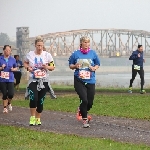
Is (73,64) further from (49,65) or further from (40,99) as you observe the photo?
(40,99)

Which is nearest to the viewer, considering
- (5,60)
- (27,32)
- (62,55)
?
(5,60)

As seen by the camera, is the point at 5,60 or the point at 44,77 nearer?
the point at 44,77

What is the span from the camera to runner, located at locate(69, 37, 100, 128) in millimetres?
9258

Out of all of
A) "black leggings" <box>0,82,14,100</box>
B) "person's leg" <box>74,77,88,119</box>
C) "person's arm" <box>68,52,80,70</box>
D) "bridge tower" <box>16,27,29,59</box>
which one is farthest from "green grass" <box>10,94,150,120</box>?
"bridge tower" <box>16,27,29,59</box>

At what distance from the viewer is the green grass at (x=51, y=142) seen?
6.72 m

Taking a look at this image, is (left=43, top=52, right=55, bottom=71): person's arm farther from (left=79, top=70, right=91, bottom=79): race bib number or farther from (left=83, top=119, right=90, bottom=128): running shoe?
(left=83, top=119, right=90, bottom=128): running shoe

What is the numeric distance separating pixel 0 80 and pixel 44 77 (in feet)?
9.88

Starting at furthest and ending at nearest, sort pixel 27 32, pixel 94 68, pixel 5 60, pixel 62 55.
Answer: pixel 62 55 < pixel 27 32 < pixel 5 60 < pixel 94 68

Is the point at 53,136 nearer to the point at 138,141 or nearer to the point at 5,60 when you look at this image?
the point at 138,141

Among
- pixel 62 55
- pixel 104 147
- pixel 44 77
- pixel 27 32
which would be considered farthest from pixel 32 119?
pixel 62 55

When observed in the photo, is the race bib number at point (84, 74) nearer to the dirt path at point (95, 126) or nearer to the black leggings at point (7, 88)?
the dirt path at point (95, 126)

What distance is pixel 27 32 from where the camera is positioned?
Answer: 80625 millimetres

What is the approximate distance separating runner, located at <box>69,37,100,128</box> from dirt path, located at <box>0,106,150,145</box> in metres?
0.43

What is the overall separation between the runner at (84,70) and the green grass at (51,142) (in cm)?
140
